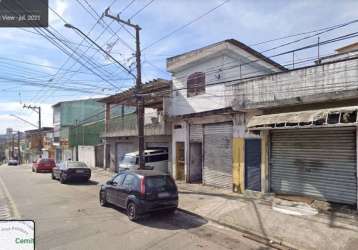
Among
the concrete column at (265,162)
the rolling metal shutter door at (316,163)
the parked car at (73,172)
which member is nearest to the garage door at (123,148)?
the parked car at (73,172)

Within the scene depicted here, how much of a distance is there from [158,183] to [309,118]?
5.17 metres

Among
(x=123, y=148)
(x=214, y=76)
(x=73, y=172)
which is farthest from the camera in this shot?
(x=123, y=148)

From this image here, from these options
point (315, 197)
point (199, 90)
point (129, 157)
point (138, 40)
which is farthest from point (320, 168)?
point (129, 157)

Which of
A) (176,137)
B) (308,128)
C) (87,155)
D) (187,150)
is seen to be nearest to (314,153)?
(308,128)

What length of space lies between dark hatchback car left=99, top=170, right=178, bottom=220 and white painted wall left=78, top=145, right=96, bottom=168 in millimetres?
25257

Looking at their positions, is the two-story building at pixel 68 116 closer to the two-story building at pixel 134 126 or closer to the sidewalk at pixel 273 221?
the two-story building at pixel 134 126

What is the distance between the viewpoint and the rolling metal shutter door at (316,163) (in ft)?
38.2

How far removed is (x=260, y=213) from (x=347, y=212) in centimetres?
262

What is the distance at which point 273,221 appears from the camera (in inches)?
416

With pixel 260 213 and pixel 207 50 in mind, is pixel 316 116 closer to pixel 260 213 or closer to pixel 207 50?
pixel 260 213

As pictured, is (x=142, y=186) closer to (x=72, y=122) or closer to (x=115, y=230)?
(x=115, y=230)

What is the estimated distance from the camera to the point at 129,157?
867 inches

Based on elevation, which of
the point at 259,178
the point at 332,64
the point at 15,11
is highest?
the point at 15,11

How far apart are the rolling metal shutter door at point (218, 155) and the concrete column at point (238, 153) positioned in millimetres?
560
